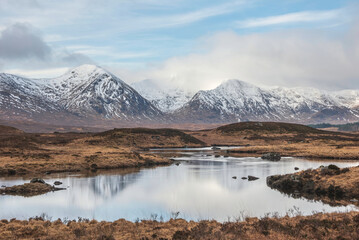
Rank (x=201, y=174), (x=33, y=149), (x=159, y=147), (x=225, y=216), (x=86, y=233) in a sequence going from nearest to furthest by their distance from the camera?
(x=86, y=233) → (x=225, y=216) → (x=201, y=174) → (x=33, y=149) → (x=159, y=147)

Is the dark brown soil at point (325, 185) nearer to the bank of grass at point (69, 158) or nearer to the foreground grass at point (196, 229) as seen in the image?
the foreground grass at point (196, 229)

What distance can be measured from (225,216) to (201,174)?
1420 inches

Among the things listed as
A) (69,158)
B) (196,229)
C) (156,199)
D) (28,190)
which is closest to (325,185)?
(156,199)

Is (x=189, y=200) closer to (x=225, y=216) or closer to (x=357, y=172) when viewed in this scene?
(x=225, y=216)

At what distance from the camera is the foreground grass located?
2598 cm

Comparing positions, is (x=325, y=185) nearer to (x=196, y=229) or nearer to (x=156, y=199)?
(x=156, y=199)

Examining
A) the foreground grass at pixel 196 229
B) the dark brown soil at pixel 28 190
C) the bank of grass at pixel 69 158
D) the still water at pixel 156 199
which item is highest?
the bank of grass at pixel 69 158

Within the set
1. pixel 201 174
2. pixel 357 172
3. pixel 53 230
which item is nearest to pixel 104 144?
pixel 201 174

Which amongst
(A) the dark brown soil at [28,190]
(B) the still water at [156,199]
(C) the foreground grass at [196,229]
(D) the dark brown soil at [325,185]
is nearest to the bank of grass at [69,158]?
(B) the still water at [156,199]

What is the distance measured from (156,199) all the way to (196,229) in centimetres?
2191

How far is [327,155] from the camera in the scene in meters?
108

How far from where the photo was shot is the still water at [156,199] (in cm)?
3978

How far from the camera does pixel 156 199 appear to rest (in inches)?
1933

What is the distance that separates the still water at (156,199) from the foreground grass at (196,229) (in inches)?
137
